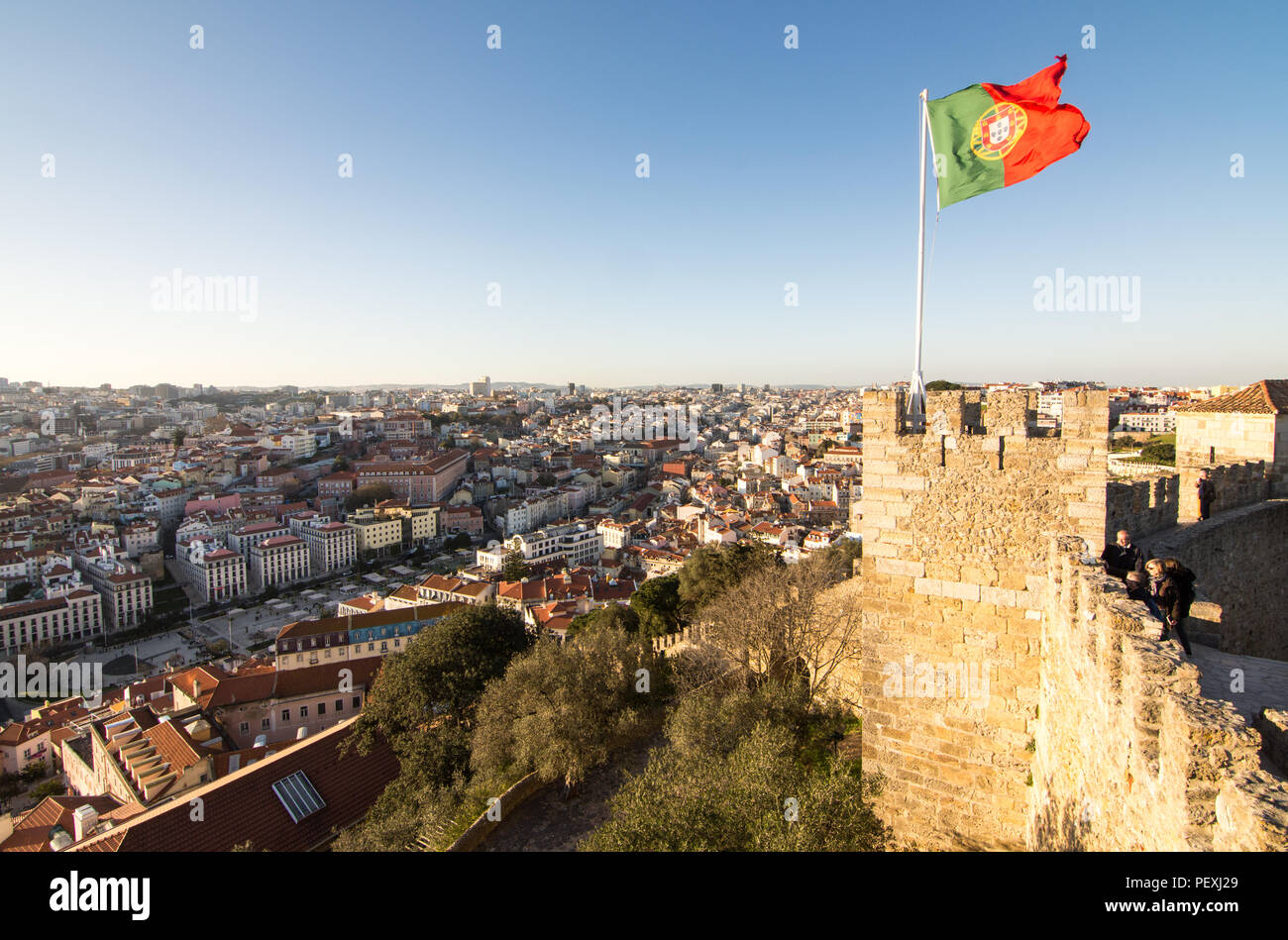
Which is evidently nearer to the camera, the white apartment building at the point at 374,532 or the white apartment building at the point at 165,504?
the white apartment building at the point at 374,532

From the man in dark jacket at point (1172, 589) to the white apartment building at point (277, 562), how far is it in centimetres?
5880

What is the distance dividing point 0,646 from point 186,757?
3564cm

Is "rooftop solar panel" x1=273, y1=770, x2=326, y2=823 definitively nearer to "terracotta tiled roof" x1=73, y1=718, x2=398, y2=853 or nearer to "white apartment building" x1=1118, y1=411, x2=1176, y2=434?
"terracotta tiled roof" x1=73, y1=718, x2=398, y2=853

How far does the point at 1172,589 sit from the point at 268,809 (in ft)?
48.5

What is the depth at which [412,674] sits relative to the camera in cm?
1439

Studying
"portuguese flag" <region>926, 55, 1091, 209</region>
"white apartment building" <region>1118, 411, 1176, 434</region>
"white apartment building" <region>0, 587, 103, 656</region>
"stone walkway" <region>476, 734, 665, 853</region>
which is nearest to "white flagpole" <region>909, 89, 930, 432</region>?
"portuguese flag" <region>926, 55, 1091, 209</region>

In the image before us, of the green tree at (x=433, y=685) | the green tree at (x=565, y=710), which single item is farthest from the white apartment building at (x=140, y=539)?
the green tree at (x=565, y=710)

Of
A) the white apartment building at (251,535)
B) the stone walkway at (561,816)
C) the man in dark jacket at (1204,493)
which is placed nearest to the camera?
the man in dark jacket at (1204,493)

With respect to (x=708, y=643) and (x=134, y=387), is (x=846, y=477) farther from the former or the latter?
(x=134, y=387)

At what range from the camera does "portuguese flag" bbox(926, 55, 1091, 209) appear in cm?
537

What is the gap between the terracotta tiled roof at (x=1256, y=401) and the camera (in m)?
9.92

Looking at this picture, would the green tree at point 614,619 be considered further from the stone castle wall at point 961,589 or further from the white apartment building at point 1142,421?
the white apartment building at point 1142,421

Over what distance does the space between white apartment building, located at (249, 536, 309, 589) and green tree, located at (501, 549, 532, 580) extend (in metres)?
18.9

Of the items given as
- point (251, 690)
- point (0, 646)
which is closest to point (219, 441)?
point (0, 646)
